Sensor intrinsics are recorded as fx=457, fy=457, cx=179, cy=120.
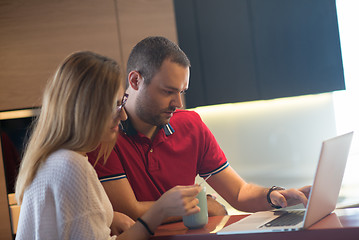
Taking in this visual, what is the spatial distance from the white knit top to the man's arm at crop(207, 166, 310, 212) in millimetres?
690

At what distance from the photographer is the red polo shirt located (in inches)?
67.8

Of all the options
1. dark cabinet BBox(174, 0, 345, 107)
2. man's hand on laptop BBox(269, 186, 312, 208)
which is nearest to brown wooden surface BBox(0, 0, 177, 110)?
dark cabinet BBox(174, 0, 345, 107)

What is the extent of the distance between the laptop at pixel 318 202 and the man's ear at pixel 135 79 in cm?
81

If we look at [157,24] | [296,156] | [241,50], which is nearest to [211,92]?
[241,50]

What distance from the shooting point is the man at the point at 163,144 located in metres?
1.73

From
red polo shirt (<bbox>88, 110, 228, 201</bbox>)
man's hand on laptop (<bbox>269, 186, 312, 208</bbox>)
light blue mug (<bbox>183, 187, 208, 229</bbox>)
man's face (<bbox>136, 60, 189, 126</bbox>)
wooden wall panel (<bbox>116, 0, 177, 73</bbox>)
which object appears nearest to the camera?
light blue mug (<bbox>183, 187, 208, 229</bbox>)

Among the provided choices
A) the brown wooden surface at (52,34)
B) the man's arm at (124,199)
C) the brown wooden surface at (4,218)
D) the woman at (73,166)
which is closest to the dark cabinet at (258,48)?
the brown wooden surface at (52,34)

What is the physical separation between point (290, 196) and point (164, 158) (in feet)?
1.74

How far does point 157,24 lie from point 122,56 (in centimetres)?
30

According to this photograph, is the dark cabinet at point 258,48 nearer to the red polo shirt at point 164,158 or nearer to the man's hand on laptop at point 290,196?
the red polo shirt at point 164,158

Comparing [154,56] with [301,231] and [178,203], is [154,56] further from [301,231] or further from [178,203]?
[301,231]

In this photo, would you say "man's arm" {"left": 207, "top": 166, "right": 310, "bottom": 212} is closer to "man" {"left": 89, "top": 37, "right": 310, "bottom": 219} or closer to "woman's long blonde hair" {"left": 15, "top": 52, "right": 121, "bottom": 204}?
"man" {"left": 89, "top": 37, "right": 310, "bottom": 219}

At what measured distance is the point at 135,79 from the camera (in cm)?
196

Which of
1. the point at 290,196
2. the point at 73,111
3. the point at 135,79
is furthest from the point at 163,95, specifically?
the point at 73,111
